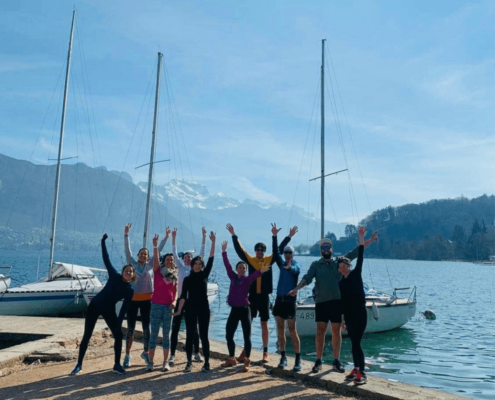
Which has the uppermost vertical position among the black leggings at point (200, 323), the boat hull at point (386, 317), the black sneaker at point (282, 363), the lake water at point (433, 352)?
the black leggings at point (200, 323)

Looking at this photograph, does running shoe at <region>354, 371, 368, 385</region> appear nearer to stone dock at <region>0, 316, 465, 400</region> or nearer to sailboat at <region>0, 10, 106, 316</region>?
stone dock at <region>0, 316, 465, 400</region>

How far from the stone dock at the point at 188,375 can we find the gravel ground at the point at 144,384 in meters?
0.02

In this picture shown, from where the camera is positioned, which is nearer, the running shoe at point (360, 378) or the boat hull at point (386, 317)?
the running shoe at point (360, 378)

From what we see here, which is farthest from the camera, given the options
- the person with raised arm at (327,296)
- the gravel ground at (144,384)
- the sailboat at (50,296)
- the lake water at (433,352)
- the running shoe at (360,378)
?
the sailboat at (50,296)

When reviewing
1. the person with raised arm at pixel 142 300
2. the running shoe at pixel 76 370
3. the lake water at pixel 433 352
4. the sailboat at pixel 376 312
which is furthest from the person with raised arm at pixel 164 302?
the sailboat at pixel 376 312

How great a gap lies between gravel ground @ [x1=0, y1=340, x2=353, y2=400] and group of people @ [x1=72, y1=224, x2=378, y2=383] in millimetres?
255

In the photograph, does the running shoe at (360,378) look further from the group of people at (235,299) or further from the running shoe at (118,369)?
the running shoe at (118,369)

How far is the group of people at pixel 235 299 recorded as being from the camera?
25.8 feet

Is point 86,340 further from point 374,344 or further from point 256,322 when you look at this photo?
point 256,322

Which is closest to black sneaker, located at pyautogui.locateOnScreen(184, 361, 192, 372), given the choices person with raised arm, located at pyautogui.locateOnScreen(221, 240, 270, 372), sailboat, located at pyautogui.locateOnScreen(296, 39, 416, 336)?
person with raised arm, located at pyautogui.locateOnScreen(221, 240, 270, 372)

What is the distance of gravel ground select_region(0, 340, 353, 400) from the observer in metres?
6.78

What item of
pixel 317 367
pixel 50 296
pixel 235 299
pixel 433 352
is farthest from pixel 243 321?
pixel 50 296

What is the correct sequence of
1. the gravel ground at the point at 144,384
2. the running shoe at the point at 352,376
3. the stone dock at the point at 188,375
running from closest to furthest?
the gravel ground at the point at 144,384 → the stone dock at the point at 188,375 → the running shoe at the point at 352,376

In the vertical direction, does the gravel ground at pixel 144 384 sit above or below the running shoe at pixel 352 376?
below
